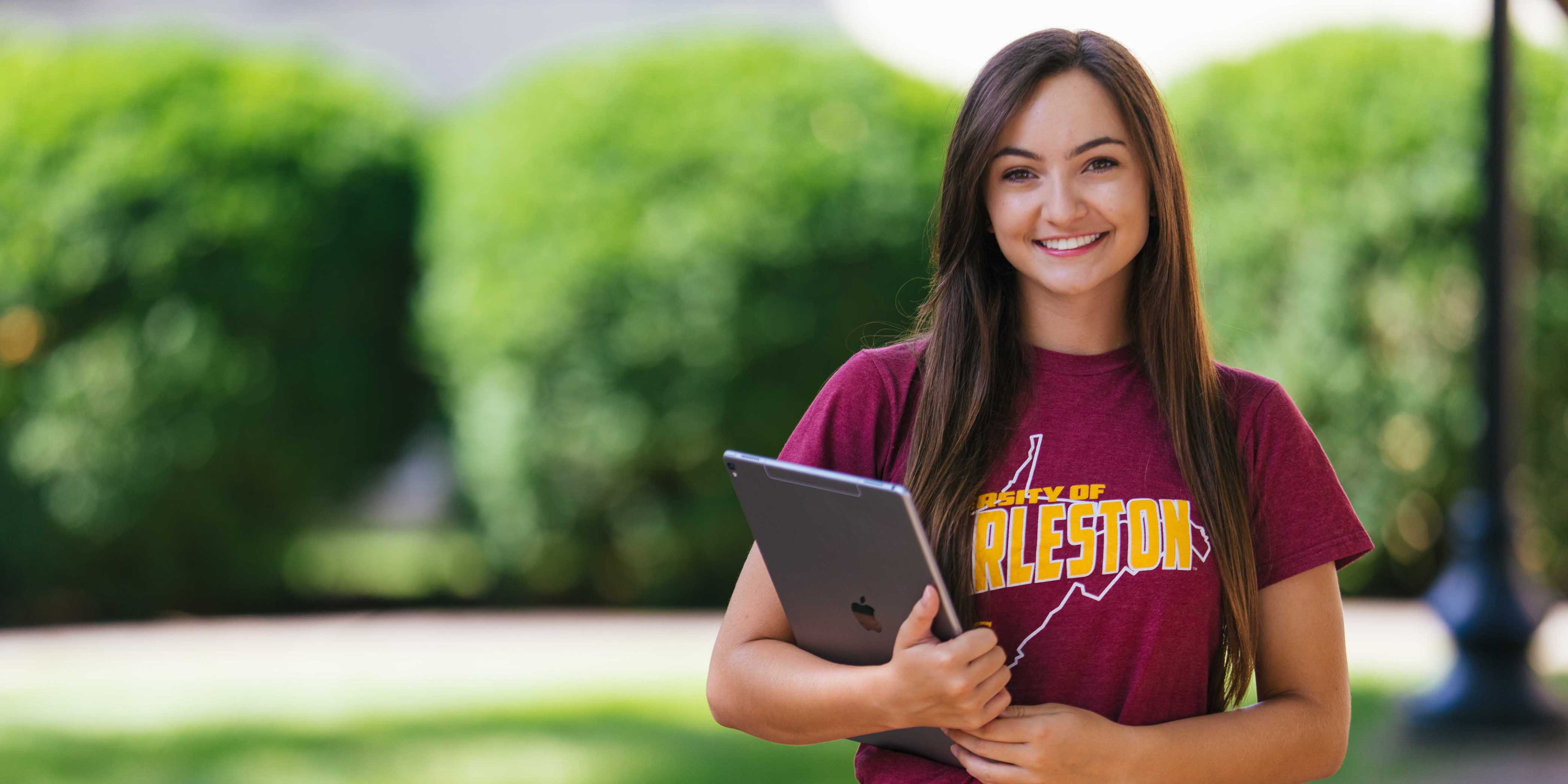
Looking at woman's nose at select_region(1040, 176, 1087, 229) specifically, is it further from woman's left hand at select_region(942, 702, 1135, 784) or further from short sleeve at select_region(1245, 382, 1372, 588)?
woman's left hand at select_region(942, 702, 1135, 784)

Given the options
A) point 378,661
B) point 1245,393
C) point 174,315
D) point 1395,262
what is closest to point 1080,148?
point 1245,393

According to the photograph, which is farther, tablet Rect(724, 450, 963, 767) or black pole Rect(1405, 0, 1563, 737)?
black pole Rect(1405, 0, 1563, 737)

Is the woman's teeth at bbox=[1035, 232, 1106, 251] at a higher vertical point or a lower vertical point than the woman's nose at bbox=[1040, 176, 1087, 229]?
lower

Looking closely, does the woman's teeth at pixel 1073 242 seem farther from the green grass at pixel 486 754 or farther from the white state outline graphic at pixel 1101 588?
the green grass at pixel 486 754

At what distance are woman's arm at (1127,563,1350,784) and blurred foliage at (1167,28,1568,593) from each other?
22.3 ft

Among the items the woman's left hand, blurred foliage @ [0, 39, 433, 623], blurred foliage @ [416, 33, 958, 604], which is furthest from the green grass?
the woman's left hand

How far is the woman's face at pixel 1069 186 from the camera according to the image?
74.0 inches

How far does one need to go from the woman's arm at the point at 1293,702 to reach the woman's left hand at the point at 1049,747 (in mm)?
109

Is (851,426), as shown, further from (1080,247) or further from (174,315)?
(174,315)

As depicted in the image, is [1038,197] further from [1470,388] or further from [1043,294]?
[1470,388]

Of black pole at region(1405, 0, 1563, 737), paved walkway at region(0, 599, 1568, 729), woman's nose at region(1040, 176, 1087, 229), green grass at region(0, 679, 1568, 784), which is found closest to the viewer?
woman's nose at region(1040, 176, 1087, 229)

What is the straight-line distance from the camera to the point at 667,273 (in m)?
8.55

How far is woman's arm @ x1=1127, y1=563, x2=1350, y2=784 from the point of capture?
72.2 inches

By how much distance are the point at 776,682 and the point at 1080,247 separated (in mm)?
649
